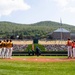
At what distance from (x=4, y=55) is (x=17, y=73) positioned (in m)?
16.9

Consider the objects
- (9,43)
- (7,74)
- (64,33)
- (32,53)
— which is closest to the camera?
(7,74)

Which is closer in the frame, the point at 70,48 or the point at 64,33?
the point at 70,48

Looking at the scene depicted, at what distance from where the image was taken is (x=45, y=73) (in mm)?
20531

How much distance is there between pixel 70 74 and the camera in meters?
20.0

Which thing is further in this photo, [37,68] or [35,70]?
[37,68]

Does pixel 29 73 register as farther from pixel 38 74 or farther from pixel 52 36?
pixel 52 36

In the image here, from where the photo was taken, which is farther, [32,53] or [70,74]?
[32,53]

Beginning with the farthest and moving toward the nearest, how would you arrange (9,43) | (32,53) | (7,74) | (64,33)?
(64,33) < (32,53) < (9,43) < (7,74)

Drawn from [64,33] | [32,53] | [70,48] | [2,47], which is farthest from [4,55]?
[64,33]

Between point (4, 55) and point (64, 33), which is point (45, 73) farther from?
point (64, 33)

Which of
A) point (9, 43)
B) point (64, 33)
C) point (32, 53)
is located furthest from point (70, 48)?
point (64, 33)

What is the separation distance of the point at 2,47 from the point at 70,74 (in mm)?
17574

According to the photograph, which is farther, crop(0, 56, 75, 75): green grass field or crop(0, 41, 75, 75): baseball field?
crop(0, 41, 75, 75): baseball field

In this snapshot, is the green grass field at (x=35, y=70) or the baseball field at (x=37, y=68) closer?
the green grass field at (x=35, y=70)
